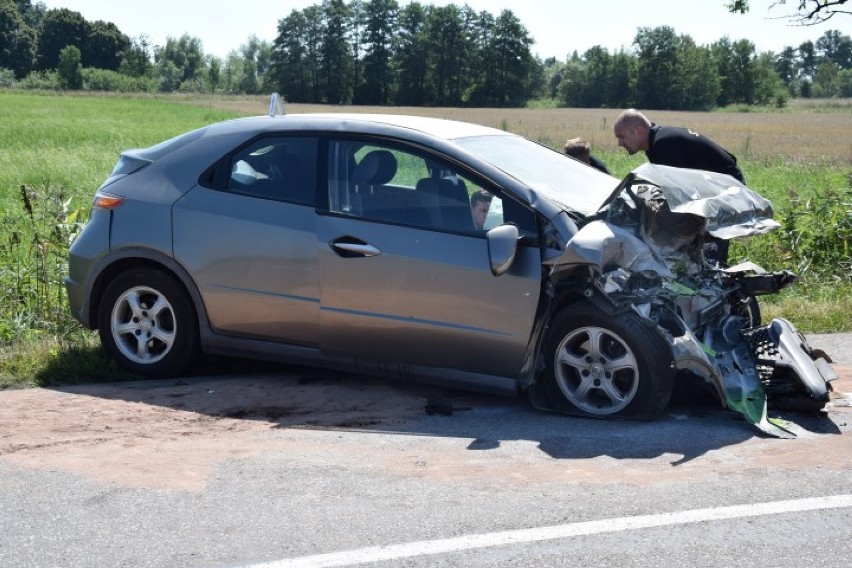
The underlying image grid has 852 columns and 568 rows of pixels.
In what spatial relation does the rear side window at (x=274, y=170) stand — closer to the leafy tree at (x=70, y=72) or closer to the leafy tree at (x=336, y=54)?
the leafy tree at (x=336, y=54)

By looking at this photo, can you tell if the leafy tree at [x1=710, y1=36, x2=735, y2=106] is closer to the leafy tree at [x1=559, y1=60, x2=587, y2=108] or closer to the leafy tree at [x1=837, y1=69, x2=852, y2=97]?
the leafy tree at [x1=559, y1=60, x2=587, y2=108]

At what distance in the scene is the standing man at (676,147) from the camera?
8523 millimetres

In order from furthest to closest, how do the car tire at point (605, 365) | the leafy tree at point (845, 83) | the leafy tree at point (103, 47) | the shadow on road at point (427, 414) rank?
the leafy tree at point (845, 83), the leafy tree at point (103, 47), the car tire at point (605, 365), the shadow on road at point (427, 414)

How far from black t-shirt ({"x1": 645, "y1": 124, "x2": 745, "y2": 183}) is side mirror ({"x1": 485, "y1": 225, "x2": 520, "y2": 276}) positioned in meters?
2.70

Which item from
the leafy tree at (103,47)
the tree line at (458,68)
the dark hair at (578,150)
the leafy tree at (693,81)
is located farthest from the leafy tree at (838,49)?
the dark hair at (578,150)

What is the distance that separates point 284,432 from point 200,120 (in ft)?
184

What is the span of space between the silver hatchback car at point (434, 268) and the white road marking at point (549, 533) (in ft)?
3.94

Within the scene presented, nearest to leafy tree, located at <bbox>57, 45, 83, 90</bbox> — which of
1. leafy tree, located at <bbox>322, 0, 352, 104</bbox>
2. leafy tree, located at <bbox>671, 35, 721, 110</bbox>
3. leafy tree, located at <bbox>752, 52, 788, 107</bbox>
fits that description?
leafy tree, located at <bbox>322, 0, 352, 104</bbox>

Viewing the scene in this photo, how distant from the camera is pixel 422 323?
6629 millimetres

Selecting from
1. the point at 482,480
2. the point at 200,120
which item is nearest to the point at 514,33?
the point at 200,120

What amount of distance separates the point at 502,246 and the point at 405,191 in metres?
0.85

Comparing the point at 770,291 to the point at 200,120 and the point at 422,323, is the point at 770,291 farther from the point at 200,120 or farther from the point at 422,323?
the point at 200,120

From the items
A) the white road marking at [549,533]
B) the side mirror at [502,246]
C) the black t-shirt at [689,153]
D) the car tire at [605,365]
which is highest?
the black t-shirt at [689,153]

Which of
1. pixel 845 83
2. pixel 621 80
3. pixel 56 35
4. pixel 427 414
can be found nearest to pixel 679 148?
pixel 427 414
